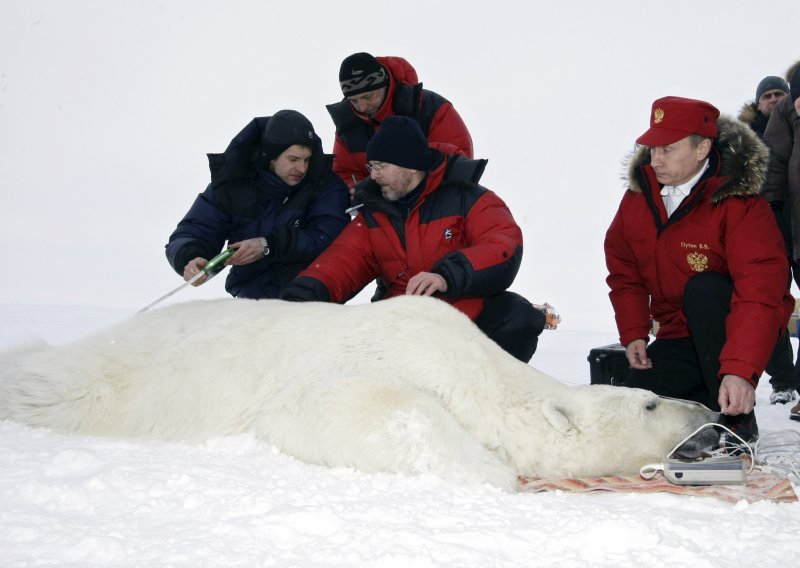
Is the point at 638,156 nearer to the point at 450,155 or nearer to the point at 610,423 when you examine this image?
the point at 450,155

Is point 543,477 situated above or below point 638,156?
below

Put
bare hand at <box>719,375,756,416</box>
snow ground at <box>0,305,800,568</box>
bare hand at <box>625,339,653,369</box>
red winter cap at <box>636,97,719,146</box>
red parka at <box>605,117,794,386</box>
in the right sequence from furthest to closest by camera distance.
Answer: bare hand at <box>625,339,653,369</box> < red winter cap at <box>636,97,719,146</box> < red parka at <box>605,117,794,386</box> < bare hand at <box>719,375,756,416</box> < snow ground at <box>0,305,800,568</box>

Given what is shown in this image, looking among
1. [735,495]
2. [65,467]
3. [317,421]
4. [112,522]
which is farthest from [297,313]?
[735,495]

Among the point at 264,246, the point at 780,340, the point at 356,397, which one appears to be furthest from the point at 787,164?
the point at 356,397

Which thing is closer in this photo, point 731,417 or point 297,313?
point 297,313

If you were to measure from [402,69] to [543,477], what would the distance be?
3625 mm

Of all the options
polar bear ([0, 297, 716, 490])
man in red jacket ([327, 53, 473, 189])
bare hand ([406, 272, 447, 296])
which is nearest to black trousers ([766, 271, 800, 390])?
man in red jacket ([327, 53, 473, 189])

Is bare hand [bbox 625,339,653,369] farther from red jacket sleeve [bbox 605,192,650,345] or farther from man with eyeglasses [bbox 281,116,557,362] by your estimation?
man with eyeglasses [bbox 281,116,557,362]

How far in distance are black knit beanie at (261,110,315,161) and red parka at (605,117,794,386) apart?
6.66ft

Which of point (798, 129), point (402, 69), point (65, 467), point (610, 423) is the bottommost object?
point (610, 423)

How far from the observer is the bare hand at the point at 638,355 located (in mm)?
4527

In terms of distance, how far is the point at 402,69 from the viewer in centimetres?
581

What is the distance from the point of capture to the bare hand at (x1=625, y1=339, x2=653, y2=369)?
14.9ft

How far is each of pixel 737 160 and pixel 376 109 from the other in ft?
8.39
